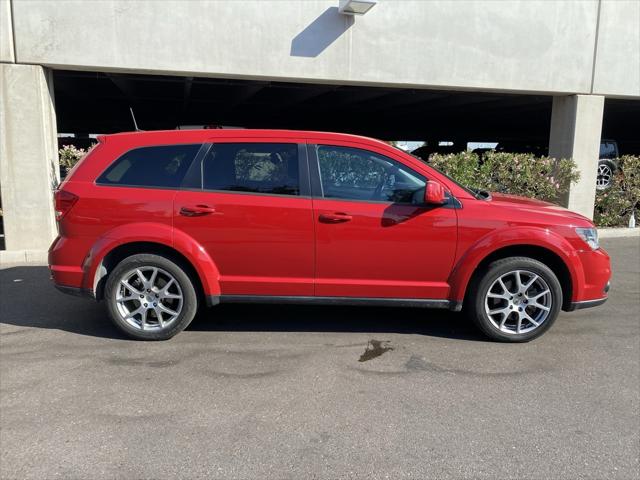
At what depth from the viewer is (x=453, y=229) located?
4.37m

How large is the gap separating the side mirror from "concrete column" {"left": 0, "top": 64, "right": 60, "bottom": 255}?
251 inches

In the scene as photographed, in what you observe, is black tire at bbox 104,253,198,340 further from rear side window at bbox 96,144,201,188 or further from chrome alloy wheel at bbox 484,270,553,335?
chrome alloy wheel at bbox 484,270,553,335

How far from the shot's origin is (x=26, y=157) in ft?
25.6

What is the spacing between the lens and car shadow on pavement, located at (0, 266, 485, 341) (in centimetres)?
484

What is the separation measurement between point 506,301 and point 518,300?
10cm

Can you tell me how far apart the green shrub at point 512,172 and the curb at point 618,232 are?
1183 millimetres

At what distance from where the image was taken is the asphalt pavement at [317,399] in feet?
9.28

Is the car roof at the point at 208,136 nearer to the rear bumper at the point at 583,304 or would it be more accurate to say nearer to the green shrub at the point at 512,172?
the rear bumper at the point at 583,304

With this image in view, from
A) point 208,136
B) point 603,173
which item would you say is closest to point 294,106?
point 603,173

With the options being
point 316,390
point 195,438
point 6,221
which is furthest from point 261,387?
point 6,221

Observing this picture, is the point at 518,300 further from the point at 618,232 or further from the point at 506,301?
the point at 618,232

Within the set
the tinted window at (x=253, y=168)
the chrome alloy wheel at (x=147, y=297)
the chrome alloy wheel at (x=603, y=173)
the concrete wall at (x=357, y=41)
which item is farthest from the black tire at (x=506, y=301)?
the chrome alloy wheel at (x=603, y=173)

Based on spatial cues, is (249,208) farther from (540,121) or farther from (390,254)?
(540,121)

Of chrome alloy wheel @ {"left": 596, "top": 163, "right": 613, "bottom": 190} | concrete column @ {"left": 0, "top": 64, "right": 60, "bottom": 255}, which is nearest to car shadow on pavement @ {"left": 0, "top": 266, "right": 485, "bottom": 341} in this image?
concrete column @ {"left": 0, "top": 64, "right": 60, "bottom": 255}
